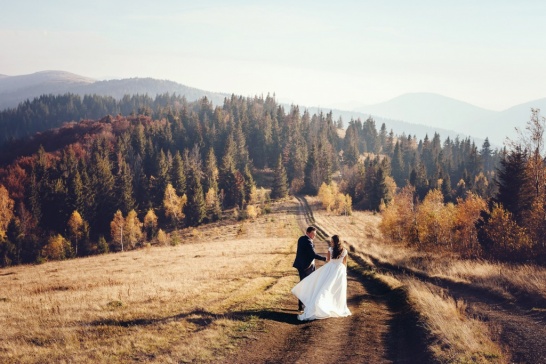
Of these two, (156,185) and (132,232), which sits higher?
(156,185)

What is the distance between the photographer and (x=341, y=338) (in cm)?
1151

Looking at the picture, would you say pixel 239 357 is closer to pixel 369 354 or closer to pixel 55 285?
pixel 369 354

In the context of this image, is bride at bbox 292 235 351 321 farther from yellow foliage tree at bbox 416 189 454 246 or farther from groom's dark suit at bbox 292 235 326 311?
yellow foliage tree at bbox 416 189 454 246

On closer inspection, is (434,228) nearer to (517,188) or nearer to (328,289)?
(517,188)

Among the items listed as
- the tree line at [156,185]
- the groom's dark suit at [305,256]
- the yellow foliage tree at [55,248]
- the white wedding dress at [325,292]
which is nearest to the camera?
the white wedding dress at [325,292]

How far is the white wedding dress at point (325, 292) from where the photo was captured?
44.2 ft

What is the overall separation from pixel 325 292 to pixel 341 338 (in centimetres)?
229

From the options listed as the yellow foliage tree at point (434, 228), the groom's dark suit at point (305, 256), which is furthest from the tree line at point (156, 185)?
the groom's dark suit at point (305, 256)

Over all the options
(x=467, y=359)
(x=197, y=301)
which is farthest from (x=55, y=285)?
(x=467, y=359)

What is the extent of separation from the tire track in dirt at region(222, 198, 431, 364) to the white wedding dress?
13.0 inches

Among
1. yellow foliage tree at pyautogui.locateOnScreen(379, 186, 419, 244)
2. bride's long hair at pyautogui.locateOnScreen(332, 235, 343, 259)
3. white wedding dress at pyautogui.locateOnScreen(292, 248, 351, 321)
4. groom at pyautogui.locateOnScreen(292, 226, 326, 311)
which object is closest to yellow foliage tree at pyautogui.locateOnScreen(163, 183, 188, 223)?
yellow foliage tree at pyautogui.locateOnScreen(379, 186, 419, 244)

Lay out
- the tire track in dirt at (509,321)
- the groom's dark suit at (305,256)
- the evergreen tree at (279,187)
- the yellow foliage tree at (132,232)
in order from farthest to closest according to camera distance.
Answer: the evergreen tree at (279,187) → the yellow foliage tree at (132,232) → the groom's dark suit at (305,256) → the tire track in dirt at (509,321)

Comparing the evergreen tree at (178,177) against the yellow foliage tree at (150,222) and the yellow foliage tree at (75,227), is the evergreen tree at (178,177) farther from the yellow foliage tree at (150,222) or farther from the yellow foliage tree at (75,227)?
the yellow foliage tree at (75,227)

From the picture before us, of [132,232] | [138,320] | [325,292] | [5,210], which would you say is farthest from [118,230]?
[325,292]
